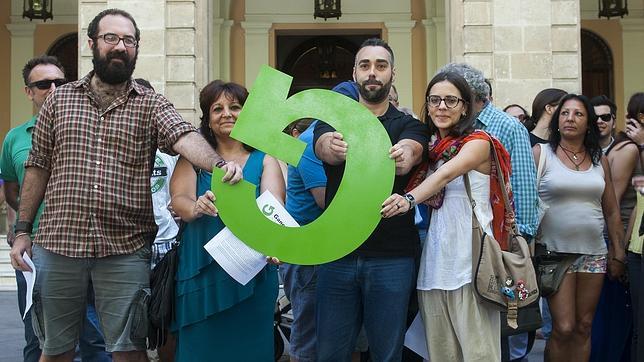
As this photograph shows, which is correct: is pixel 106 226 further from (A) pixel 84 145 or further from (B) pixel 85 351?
(B) pixel 85 351

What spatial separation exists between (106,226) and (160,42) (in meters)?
6.76

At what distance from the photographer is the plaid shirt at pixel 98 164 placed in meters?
3.95

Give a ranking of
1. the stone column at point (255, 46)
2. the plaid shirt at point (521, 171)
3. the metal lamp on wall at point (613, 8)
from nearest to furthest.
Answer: the plaid shirt at point (521, 171) < the stone column at point (255, 46) < the metal lamp on wall at point (613, 8)

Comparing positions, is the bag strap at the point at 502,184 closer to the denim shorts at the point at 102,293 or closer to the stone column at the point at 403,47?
the denim shorts at the point at 102,293

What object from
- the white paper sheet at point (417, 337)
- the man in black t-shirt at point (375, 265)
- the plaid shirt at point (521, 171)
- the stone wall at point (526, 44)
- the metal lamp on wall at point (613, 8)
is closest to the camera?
the man in black t-shirt at point (375, 265)

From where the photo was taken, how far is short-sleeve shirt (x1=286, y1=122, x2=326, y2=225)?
471cm

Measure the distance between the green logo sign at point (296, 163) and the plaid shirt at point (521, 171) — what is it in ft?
4.60

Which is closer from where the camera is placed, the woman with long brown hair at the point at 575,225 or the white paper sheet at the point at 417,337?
the white paper sheet at the point at 417,337

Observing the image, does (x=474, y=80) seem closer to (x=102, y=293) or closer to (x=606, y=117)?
(x=606, y=117)

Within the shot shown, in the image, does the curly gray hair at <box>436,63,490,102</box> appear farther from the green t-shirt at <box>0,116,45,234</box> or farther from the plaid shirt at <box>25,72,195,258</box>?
the green t-shirt at <box>0,116,45,234</box>

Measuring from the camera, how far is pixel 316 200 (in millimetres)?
4766

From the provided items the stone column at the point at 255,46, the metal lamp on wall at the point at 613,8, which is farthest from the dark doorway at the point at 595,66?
the stone column at the point at 255,46

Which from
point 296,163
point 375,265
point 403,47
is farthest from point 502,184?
point 403,47

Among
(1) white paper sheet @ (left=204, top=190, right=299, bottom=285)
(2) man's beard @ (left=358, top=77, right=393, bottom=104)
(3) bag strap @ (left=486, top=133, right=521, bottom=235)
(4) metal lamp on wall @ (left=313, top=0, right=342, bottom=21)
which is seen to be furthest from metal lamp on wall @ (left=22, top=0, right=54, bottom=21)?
(3) bag strap @ (left=486, top=133, right=521, bottom=235)
